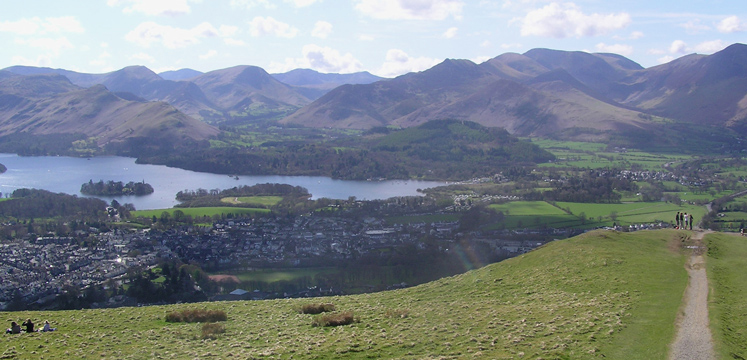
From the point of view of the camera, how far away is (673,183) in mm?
99375

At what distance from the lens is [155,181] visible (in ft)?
394

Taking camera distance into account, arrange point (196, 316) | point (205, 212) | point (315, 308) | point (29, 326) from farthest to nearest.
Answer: point (205, 212)
point (315, 308)
point (196, 316)
point (29, 326)

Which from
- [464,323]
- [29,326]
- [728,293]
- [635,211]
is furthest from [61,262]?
[635,211]

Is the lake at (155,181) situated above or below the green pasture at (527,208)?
above

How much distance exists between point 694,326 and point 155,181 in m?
116

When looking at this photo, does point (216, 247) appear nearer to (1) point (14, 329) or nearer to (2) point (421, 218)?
(2) point (421, 218)

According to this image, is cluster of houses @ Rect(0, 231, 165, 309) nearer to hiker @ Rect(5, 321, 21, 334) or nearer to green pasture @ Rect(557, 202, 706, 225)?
hiker @ Rect(5, 321, 21, 334)

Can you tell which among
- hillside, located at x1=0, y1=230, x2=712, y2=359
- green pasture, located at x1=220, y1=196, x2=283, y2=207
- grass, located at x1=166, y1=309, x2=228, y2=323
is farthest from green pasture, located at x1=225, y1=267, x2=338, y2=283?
green pasture, located at x1=220, y1=196, x2=283, y2=207

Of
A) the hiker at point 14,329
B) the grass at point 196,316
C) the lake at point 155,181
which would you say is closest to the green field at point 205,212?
the lake at point 155,181

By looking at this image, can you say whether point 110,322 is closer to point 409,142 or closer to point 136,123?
point 409,142

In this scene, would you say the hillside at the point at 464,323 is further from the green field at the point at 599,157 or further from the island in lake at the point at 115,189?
the green field at the point at 599,157

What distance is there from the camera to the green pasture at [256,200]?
285 feet

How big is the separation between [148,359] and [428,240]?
43.9 meters

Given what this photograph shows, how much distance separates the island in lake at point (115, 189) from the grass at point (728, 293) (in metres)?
95.1
